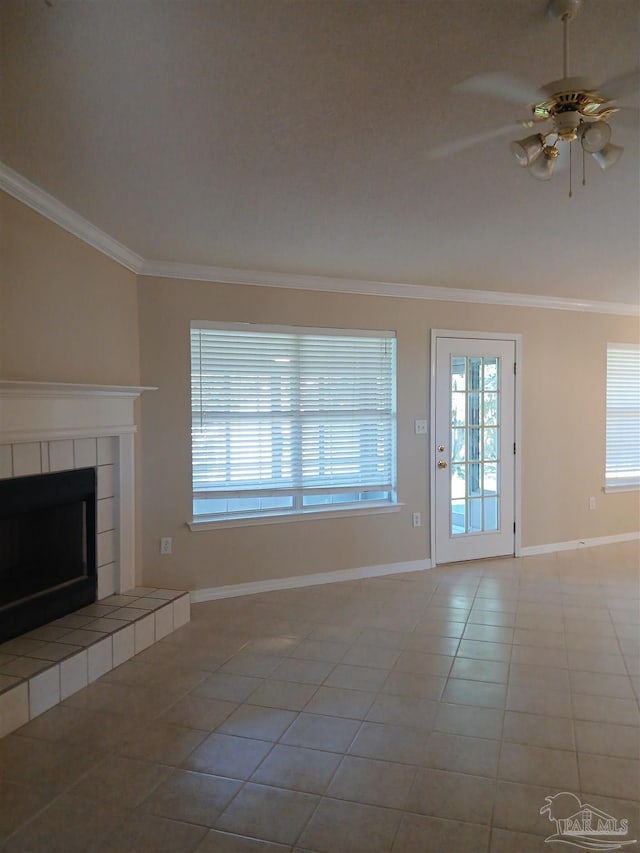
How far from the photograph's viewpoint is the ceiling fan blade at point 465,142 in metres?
2.08

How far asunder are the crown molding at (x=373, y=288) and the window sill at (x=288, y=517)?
169cm

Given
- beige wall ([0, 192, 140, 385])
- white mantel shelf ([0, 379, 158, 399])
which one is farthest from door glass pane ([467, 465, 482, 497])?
beige wall ([0, 192, 140, 385])

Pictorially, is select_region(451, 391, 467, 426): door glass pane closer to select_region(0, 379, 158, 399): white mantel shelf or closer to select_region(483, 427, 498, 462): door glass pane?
select_region(483, 427, 498, 462): door glass pane

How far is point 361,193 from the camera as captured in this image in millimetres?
2666

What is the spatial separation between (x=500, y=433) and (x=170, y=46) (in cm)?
415

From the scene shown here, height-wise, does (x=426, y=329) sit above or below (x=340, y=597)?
above

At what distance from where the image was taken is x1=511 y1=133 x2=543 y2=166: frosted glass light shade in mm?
1765

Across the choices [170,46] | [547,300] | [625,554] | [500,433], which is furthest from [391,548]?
[170,46]

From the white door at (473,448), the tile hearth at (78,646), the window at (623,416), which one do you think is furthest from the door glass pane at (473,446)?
the tile hearth at (78,646)

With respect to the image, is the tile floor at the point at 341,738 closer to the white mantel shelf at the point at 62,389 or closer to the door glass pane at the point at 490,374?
the white mantel shelf at the point at 62,389

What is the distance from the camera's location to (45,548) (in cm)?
310

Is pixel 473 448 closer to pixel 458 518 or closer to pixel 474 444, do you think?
pixel 474 444

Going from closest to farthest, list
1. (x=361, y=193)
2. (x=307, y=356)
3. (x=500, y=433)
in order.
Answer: (x=361, y=193) → (x=307, y=356) → (x=500, y=433)

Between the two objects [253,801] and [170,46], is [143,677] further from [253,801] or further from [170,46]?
[170,46]
